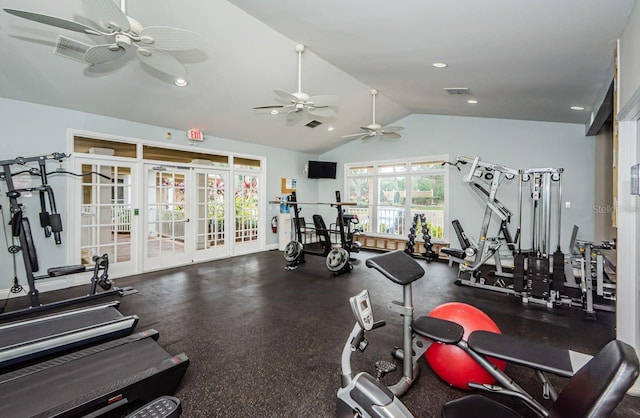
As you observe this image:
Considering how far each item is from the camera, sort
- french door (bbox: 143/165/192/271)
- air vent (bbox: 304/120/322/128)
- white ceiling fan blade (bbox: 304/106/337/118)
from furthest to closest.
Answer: air vent (bbox: 304/120/322/128), french door (bbox: 143/165/192/271), white ceiling fan blade (bbox: 304/106/337/118)

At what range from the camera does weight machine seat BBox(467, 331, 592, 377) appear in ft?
4.62

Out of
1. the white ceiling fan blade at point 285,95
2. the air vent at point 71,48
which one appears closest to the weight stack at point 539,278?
the white ceiling fan blade at point 285,95

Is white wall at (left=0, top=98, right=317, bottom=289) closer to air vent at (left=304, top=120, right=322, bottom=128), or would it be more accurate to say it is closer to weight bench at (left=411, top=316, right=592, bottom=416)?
air vent at (left=304, top=120, right=322, bottom=128)

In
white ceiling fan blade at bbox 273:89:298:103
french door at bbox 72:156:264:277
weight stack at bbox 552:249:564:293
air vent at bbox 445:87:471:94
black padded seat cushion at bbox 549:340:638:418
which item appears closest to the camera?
black padded seat cushion at bbox 549:340:638:418

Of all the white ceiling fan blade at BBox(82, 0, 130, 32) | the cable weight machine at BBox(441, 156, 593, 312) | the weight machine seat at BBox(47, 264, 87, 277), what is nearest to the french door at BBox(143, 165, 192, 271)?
the weight machine seat at BBox(47, 264, 87, 277)

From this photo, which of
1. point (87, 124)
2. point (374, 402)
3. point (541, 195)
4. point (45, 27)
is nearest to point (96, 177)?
point (87, 124)

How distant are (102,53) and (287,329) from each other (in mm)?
3061

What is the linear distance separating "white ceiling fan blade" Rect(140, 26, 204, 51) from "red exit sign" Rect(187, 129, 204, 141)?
12.1ft

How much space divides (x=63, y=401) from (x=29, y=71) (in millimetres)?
3873

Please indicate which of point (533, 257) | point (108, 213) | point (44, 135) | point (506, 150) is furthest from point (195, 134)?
point (506, 150)

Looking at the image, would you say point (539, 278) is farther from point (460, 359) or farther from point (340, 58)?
point (340, 58)

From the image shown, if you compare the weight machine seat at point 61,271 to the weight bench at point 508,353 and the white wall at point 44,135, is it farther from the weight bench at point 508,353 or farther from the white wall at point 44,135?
the weight bench at point 508,353

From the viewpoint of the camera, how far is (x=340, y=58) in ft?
12.9

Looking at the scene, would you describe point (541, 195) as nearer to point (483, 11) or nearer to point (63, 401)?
point (483, 11)
